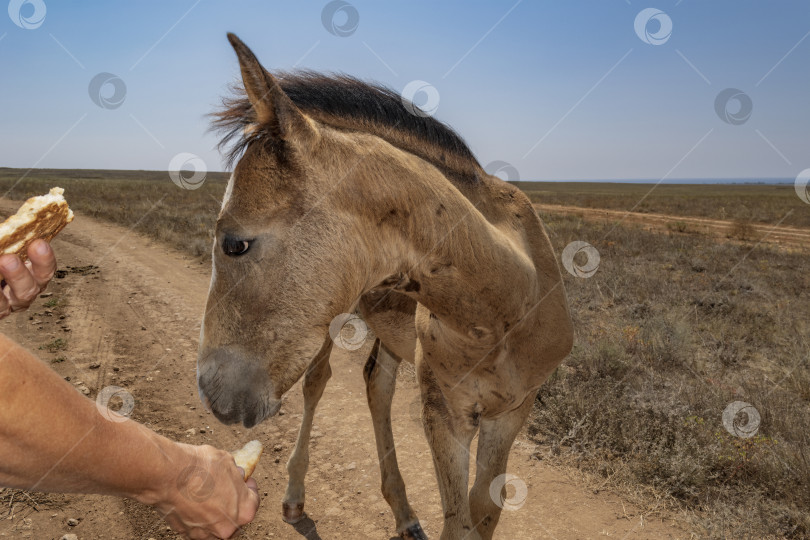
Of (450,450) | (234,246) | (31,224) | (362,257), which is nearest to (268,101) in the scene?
(234,246)

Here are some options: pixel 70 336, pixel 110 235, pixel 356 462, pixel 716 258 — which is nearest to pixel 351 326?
pixel 356 462

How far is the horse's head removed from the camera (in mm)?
1656

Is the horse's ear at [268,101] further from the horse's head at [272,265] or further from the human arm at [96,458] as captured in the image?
the human arm at [96,458]

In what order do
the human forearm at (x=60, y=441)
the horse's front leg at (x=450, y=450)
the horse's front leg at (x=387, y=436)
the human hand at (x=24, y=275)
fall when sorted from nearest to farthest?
the human forearm at (x=60, y=441) → the human hand at (x=24, y=275) → the horse's front leg at (x=450, y=450) → the horse's front leg at (x=387, y=436)

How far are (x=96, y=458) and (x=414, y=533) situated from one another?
3.06 metres

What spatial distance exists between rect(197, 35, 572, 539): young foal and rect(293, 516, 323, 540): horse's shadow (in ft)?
4.47

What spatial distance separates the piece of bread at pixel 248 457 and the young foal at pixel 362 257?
198mm

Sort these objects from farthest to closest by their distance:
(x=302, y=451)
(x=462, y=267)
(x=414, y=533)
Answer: (x=302, y=451) → (x=414, y=533) → (x=462, y=267)

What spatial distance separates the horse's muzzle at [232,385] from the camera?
5.40ft

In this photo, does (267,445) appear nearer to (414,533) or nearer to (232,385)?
(414,533)

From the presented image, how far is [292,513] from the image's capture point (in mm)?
3795

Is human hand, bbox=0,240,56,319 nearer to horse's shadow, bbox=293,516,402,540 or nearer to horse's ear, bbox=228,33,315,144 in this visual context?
horse's ear, bbox=228,33,315,144

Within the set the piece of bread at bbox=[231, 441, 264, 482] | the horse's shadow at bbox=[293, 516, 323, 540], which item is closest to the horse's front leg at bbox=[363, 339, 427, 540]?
the horse's shadow at bbox=[293, 516, 323, 540]

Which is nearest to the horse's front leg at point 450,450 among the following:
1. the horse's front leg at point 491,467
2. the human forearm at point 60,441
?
the horse's front leg at point 491,467
